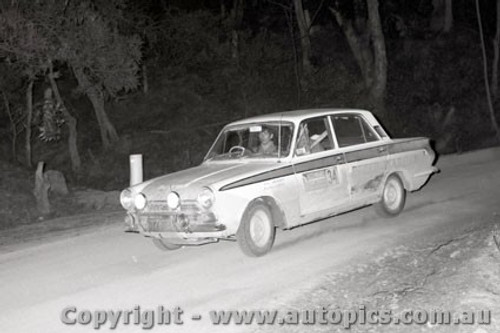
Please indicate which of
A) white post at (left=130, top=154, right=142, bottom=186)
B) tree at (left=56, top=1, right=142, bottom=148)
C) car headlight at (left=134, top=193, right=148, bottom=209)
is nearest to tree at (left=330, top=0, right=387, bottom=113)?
tree at (left=56, top=1, right=142, bottom=148)

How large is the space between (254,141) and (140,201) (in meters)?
2.01

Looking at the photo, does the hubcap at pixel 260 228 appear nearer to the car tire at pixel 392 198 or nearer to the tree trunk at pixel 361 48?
the car tire at pixel 392 198

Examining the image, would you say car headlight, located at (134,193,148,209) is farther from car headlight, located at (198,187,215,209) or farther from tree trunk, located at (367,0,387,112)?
tree trunk, located at (367,0,387,112)

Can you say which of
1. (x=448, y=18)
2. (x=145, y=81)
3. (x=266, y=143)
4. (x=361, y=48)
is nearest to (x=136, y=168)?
(x=266, y=143)

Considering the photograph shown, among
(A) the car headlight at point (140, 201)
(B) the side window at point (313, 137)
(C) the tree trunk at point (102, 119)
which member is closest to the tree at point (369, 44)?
(C) the tree trunk at point (102, 119)

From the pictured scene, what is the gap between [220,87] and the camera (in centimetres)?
2491

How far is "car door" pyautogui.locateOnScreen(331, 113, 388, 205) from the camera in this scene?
8.52 m

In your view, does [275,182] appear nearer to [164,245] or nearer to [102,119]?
[164,245]

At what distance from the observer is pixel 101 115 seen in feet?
70.6

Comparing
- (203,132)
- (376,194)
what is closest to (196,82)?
(203,132)

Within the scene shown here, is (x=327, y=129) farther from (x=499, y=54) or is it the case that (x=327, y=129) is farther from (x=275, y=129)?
(x=499, y=54)

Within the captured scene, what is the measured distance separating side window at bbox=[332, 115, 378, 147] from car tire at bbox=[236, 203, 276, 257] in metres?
1.88

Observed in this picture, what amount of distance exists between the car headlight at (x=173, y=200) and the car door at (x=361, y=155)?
2.73 metres

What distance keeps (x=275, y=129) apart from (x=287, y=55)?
59.2ft
